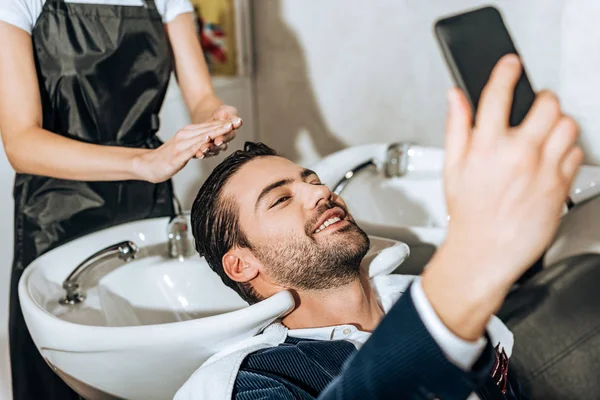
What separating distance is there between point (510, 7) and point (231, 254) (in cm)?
104

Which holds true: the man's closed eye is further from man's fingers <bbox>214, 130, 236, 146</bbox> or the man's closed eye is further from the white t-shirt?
the white t-shirt

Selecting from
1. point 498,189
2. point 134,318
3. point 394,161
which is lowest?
point 134,318

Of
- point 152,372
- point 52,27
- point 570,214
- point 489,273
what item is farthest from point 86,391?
point 570,214

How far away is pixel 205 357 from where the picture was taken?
101cm

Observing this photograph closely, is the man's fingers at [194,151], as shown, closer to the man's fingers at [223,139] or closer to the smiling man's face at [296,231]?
the man's fingers at [223,139]

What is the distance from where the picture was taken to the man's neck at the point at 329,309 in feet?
3.56

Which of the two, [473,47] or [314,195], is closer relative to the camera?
[314,195]

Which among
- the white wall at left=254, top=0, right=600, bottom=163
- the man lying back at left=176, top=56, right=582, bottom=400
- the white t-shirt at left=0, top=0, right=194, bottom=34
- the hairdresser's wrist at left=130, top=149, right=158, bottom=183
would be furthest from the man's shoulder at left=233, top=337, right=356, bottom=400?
the white wall at left=254, top=0, right=600, bottom=163

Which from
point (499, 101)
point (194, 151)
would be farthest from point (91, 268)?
point (499, 101)

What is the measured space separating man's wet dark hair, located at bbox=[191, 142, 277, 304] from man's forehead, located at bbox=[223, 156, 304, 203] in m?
0.01

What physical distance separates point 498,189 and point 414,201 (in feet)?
3.78

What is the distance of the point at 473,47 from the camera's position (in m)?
1.29

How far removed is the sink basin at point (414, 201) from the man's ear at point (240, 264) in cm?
38

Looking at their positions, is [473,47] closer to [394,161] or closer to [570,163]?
[394,161]
